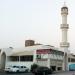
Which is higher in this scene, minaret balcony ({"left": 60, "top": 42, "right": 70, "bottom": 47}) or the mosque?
minaret balcony ({"left": 60, "top": 42, "right": 70, "bottom": 47})

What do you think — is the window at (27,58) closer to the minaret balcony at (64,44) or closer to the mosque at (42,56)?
the mosque at (42,56)

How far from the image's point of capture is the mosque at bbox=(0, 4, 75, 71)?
6384 cm

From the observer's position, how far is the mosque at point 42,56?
2514 inches

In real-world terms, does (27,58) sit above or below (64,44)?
below

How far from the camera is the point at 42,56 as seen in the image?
2501 inches

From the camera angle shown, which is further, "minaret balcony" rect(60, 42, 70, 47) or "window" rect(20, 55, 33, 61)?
"minaret balcony" rect(60, 42, 70, 47)

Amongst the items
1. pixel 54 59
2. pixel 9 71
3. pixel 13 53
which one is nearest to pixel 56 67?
pixel 54 59

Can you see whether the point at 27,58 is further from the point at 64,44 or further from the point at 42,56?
the point at 64,44

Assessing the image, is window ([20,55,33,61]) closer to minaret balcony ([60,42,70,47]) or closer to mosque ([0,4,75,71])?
mosque ([0,4,75,71])

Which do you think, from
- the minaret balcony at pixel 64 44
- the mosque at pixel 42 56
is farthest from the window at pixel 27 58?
the minaret balcony at pixel 64 44

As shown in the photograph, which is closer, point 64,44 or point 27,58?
point 27,58

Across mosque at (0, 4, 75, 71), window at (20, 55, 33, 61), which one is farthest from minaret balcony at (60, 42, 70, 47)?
window at (20, 55, 33, 61)

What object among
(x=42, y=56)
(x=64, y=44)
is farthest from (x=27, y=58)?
(x=64, y=44)

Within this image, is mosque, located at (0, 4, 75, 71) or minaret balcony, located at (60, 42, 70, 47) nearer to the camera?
mosque, located at (0, 4, 75, 71)
